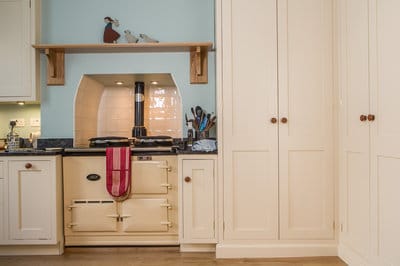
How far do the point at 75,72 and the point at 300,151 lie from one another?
81.8 inches

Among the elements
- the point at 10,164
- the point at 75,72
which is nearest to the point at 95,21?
the point at 75,72

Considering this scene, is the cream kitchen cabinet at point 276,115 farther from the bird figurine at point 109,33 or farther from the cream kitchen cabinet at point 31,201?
the cream kitchen cabinet at point 31,201

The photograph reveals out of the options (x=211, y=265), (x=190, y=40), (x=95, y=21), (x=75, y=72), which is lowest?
(x=211, y=265)

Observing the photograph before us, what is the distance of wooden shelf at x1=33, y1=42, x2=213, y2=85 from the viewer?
2783mm

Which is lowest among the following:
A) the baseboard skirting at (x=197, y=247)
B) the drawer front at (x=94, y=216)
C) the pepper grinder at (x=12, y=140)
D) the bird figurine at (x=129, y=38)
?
the baseboard skirting at (x=197, y=247)

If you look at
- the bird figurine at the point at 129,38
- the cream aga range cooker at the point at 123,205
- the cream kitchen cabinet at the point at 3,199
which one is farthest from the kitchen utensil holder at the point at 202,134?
the cream kitchen cabinet at the point at 3,199

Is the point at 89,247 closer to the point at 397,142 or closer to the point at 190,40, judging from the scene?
the point at 190,40

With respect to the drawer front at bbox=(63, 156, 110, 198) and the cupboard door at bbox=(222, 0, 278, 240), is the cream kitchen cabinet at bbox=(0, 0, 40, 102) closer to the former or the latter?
the drawer front at bbox=(63, 156, 110, 198)

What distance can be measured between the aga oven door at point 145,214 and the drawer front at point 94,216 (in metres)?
0.11

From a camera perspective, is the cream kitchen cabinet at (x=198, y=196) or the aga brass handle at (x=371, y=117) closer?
the aga brass handle at (x=371, y=117)

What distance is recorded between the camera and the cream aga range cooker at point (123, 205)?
2.56m

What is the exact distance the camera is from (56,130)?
2967mm

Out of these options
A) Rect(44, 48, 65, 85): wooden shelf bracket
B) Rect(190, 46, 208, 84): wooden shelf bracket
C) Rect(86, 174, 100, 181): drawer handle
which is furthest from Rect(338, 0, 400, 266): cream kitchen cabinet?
Rect(44, 48, 65, 85): wooden shelf bracket

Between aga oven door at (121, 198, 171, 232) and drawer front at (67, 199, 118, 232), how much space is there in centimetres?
11
